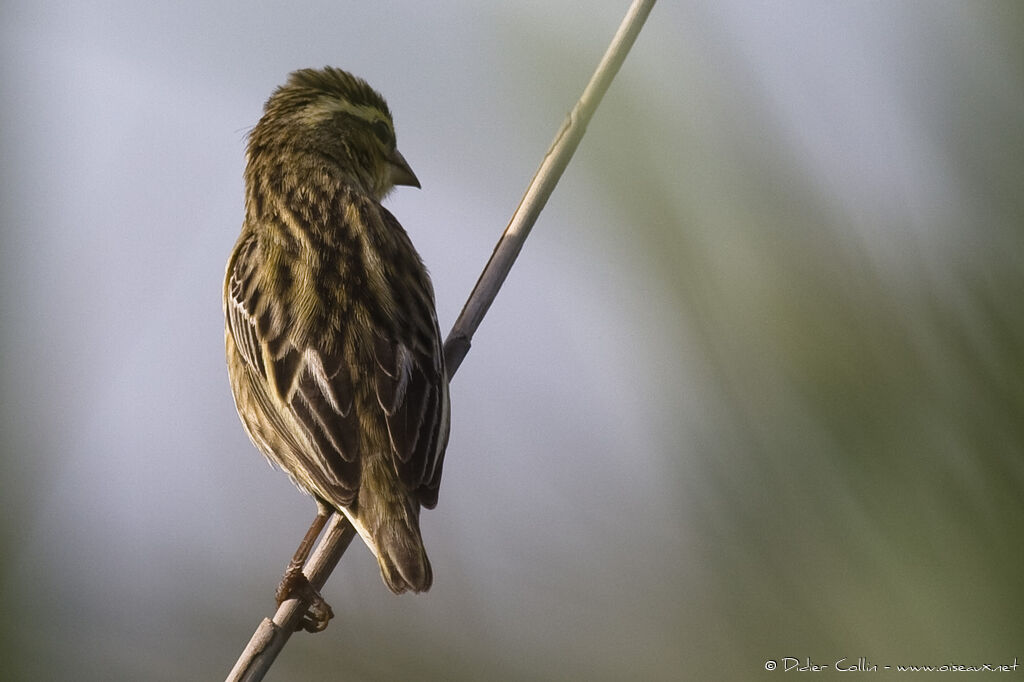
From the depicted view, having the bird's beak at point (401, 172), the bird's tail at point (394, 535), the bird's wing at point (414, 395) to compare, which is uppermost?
the bird's beak at point (401, 172)

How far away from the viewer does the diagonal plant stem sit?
230 centimetres

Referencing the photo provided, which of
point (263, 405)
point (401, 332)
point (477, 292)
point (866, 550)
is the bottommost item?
point (263, 405)

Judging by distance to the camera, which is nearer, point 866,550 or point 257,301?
point 866,550

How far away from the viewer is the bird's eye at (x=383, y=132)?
11.5 ft

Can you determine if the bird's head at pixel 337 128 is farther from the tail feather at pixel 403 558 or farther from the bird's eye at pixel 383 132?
the tail feather at pixel 403 558

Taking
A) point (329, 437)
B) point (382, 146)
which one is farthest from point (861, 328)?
point (382, 146)

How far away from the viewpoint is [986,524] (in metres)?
1.33

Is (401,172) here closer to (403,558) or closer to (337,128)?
(337,128)

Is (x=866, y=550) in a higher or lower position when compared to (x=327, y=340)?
higher

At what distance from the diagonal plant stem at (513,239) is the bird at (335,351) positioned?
0.16 ft

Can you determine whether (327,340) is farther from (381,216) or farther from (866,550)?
(866,550)

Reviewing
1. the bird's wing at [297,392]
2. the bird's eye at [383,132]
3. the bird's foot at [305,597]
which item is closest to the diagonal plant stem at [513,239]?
the bird's foot at [305,597]

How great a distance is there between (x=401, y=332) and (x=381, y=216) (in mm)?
643

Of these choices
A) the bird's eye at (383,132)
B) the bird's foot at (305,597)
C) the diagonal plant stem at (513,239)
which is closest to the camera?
the bird's foot at (305,597)
